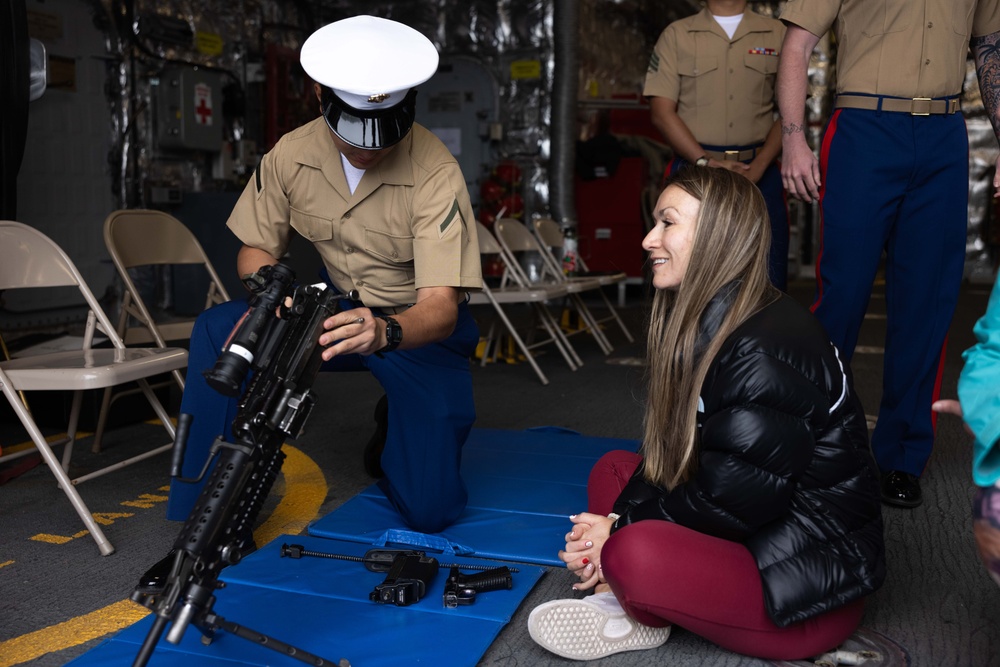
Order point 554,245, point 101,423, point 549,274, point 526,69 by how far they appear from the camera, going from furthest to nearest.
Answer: point 526,69 → point 554,245 → point 549,274 → point 101,423

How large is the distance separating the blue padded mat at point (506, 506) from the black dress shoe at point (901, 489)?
93 cm

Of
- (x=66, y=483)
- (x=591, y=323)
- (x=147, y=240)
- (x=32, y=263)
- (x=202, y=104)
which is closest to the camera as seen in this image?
(x=66, y=483)

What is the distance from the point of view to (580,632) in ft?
5.82

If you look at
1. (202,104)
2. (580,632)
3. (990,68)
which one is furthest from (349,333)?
(202,104)

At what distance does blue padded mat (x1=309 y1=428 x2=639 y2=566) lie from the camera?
94.3 inches

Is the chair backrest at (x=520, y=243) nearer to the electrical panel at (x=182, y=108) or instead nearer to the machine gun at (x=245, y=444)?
the electrical panel at (x=182, y=108)

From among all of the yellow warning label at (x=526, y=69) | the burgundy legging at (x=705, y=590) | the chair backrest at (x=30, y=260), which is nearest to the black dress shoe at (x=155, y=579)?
the burgundy legging at (x=705, y=590)

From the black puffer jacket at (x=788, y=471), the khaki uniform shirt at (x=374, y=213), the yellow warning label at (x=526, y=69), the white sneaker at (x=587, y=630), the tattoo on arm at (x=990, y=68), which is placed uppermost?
the yellow warning label at (x=526, y=69)

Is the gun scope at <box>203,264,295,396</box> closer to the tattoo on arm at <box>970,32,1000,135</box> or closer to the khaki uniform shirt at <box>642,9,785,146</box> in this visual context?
the tattoo on arm at <box>970,32,1000,135</box>

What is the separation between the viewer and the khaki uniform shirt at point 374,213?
2.51 metres

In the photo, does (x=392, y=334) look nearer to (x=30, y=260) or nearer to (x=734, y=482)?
(x=734, y=482)

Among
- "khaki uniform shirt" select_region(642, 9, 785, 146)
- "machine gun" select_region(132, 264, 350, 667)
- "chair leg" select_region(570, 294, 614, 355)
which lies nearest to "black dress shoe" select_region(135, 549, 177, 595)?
"machine gun" select_region(132, 264, 350, 667)

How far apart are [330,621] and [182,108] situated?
6148mm

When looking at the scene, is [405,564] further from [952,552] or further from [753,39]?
[753,39]
